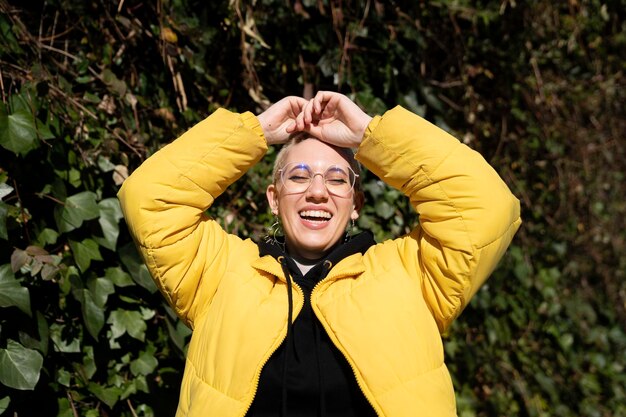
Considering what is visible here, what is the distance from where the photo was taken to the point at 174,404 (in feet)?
8.09

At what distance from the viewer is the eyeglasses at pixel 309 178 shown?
1.92 meters

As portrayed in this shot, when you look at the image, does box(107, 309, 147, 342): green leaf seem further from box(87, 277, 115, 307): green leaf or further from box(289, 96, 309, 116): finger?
box(289, 96, 309, 116): finger

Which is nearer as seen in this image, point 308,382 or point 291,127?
point 308,382

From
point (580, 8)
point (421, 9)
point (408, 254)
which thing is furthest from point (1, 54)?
point (580, 8)

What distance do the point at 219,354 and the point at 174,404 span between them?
0.86 m

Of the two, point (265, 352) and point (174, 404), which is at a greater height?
point (265, 352)

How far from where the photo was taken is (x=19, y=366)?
1.96 m

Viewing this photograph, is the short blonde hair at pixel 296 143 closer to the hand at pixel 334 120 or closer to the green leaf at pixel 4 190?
the hand at pixel 334 120

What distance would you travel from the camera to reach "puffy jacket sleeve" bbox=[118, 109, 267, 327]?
5.88ft

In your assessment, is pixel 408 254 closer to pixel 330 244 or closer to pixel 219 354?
pixel 330 244

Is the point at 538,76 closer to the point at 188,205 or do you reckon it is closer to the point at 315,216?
the point at 315,216

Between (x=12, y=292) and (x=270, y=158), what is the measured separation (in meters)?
1.21

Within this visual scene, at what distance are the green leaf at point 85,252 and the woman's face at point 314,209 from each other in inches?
25.7

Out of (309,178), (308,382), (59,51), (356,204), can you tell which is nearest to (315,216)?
(309,178)
